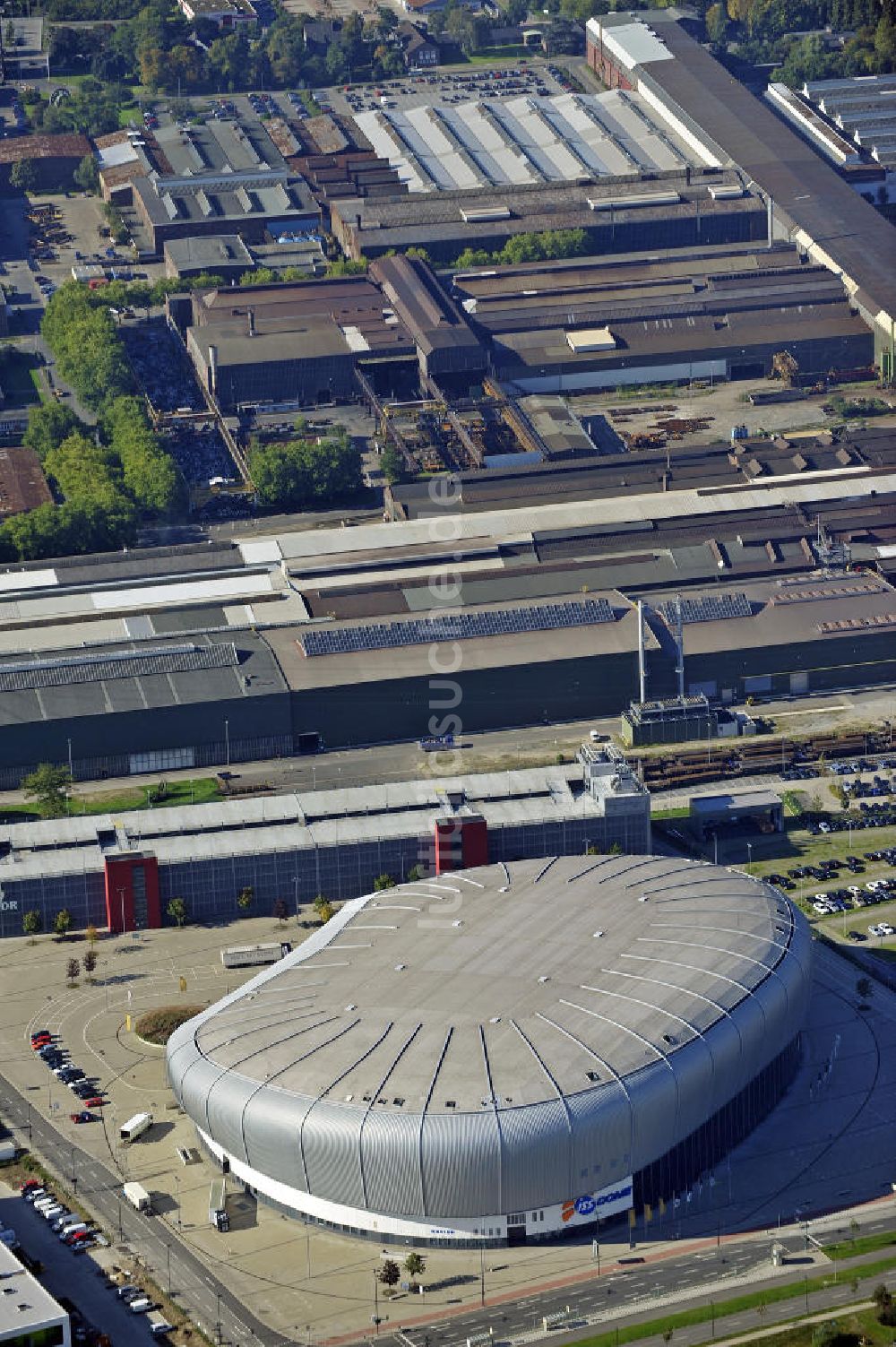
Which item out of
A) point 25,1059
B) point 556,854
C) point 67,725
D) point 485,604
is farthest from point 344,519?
point 25,1059

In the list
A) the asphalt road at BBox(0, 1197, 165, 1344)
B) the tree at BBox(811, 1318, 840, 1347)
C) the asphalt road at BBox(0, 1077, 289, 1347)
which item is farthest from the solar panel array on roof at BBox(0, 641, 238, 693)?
the tree at BBox(811, 1318, 840, 1347)

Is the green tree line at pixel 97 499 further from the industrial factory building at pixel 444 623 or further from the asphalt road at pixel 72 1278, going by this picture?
the asphalt road at pixel 72 1278

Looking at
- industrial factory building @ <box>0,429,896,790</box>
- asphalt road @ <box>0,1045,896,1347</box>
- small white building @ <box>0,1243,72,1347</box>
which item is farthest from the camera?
industrial factory building @ <box>0,429,896,790</box>

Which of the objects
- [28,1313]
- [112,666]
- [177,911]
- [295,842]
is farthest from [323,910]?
[28,1313]

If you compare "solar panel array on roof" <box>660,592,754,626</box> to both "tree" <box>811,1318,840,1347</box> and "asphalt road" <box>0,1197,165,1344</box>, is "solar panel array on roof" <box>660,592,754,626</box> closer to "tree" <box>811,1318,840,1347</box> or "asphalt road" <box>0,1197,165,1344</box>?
"asphalt road" <box>0,1197,165,1344</box>

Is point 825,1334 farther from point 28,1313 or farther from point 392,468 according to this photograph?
point 392,468

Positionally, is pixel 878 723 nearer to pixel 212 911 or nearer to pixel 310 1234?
pixel 212 911
